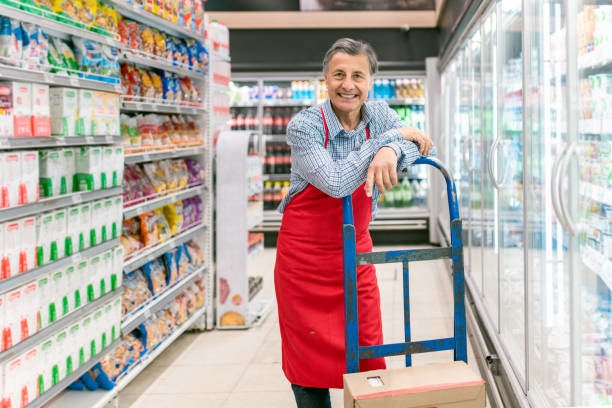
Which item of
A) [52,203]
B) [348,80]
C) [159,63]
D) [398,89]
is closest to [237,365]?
[52,203]

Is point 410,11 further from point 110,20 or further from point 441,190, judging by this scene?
point 110,20

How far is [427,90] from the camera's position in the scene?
8305mm

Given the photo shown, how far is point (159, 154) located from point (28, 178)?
58.3 inches

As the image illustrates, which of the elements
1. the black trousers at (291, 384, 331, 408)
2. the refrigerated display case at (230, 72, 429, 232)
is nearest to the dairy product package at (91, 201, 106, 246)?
the black trousers at (291, 384, 331, 408)

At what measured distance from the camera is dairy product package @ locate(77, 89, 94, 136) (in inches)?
111

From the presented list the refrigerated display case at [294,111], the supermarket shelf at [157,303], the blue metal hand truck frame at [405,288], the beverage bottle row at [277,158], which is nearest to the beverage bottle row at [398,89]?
the refrigerated display case at [294,111]

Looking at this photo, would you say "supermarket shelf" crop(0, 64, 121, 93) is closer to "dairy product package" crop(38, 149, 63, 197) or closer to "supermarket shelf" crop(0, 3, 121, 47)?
"supermarket shelf" crop(0, 3, 121, 47)

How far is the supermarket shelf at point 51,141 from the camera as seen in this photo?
2.31m

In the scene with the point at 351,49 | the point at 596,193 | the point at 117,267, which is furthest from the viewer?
the point at 117,267

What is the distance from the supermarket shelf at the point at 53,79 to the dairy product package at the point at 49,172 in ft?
0.98

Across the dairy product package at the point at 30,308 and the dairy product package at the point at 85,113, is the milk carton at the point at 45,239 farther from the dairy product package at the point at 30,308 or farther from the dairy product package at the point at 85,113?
the dairy product package at the point at 85,113

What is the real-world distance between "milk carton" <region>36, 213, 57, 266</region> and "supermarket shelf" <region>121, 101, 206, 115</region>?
101cm

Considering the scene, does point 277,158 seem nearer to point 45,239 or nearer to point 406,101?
point 406,101

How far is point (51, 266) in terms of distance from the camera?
8.52ft
